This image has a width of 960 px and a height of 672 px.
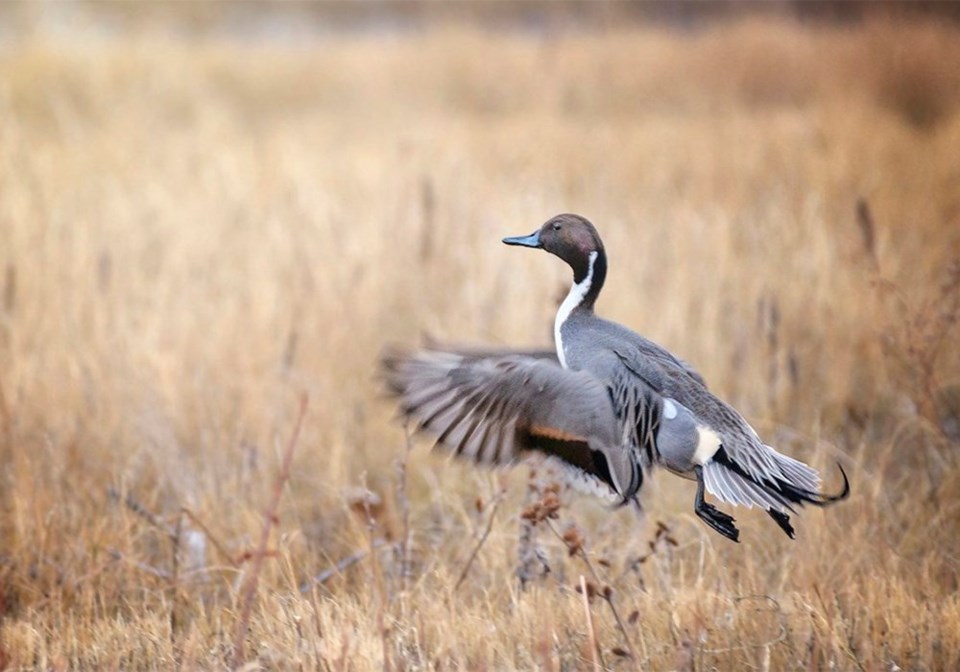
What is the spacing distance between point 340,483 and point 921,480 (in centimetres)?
201

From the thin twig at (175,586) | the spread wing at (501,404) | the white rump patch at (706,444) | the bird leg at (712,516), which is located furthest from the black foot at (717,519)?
the thin twig at (175,586)

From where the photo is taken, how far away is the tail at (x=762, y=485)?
9.80 ft

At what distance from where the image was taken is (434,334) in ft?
17.0

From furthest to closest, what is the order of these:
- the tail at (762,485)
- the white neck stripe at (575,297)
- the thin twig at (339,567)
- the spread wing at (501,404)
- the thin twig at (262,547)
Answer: the thin twig at (339,567) → the white neck stripe at (575,297) → the tail at (762,485) → the spread wing at (501,404) → the thin twig at (262,547)

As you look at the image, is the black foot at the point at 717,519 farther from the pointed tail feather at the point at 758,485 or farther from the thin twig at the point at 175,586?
the thin twig at the point at 175,586

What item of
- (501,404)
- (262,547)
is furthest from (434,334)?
(262,547)

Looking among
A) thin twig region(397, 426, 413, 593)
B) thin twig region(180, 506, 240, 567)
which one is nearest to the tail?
thin twig region(397, 426, 413, 593)

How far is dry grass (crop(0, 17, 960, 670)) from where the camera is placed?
128 inches

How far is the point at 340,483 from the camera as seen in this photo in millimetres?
4312

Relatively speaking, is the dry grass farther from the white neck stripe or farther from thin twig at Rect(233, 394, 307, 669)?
the white neck stripe

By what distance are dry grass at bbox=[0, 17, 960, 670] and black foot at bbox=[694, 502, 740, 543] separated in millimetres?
215

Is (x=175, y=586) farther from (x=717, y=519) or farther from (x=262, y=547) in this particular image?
(x=717, y=519)

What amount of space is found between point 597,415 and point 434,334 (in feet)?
7.73

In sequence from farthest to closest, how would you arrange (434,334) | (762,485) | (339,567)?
(434,334), (339,567), (762,485)
